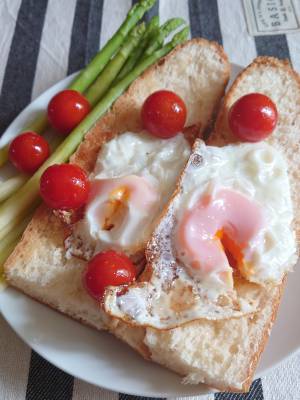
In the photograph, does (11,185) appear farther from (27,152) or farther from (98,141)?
(98,141)

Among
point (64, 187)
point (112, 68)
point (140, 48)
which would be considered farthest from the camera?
point (140, 48)

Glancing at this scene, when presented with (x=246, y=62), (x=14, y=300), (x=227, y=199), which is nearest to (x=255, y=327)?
(x=227, y=199)

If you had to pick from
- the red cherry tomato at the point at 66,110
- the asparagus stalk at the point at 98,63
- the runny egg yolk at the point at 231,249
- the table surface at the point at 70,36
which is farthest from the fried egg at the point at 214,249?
the table surface at the point at 70,36

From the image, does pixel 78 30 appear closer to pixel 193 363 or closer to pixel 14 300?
pixel 14 300

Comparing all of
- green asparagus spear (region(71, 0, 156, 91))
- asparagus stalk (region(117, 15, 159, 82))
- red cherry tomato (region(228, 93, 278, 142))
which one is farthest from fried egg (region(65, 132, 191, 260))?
asparagus stalk (region(117, 15, 159, 82))

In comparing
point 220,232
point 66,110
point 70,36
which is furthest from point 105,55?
point 220,232

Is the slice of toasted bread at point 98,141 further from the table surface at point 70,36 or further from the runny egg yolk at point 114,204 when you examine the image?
the table surface at point 70,36

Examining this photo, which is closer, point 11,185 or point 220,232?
point 220,232

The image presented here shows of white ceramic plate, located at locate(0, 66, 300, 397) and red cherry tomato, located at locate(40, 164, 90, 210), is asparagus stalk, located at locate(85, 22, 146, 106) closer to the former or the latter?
red cherry tomato, located at locate(40, 164, 90, 210)

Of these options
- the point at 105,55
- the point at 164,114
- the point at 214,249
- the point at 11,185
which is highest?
the point at 105,55
